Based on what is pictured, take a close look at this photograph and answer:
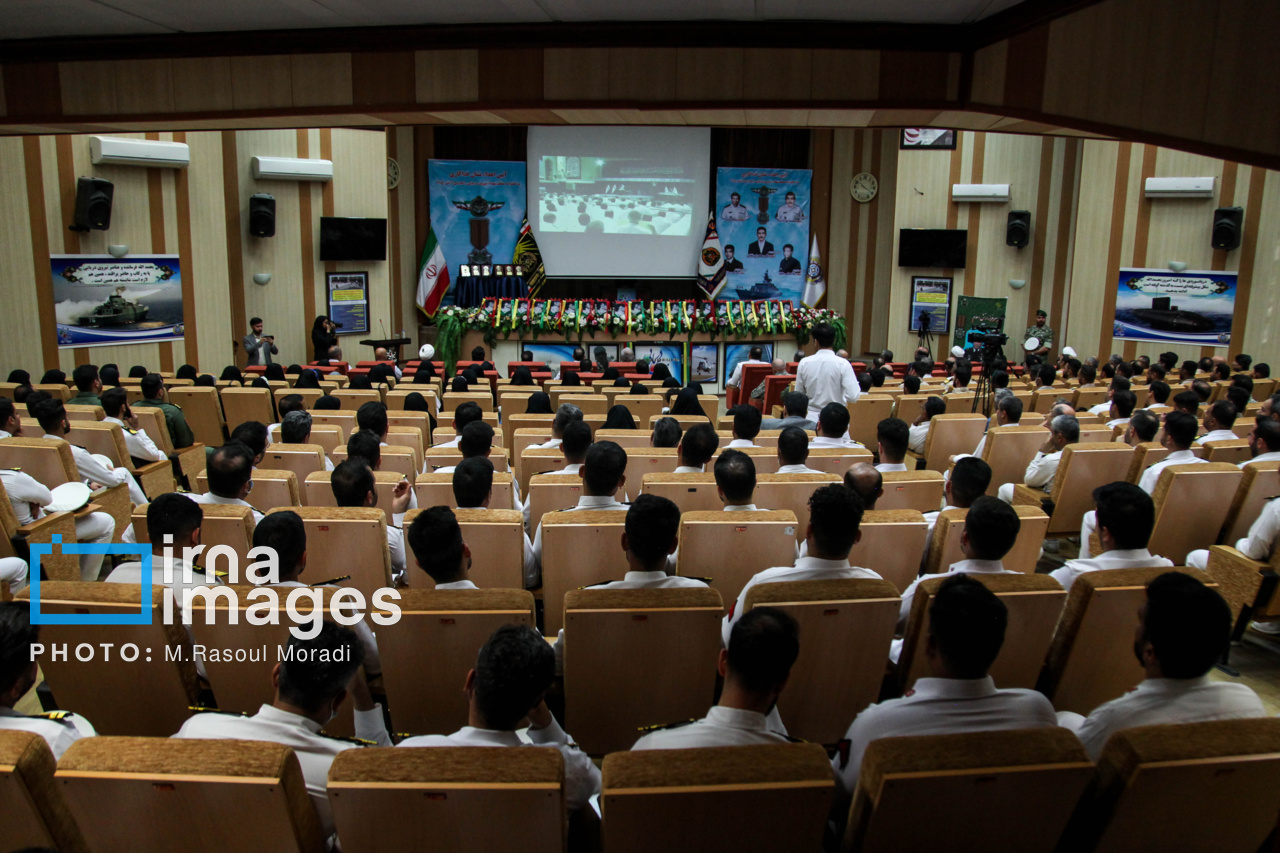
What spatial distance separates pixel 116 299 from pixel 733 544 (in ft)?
36.6

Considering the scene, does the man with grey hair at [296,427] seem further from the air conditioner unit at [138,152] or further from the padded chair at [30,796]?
the air conditioner unit at [138,152]

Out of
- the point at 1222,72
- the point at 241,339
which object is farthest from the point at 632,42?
the point at 241,339

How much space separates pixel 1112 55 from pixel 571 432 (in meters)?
2.78

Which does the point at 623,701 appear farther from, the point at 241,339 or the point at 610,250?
the point at 610,250

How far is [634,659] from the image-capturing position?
→ 258cm

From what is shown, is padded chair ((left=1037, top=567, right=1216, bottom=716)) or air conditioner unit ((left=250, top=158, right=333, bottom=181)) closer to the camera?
padded chair ((left=1037, top=567, right=1216, bottom=716))

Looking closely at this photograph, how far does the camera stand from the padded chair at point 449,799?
5.40 ft

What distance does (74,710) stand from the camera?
2.71 m

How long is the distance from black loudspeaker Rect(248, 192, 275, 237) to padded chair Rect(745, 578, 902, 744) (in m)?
12.5

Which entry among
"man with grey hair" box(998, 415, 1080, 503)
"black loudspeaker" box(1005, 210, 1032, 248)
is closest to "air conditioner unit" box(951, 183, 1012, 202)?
"black loudspeaker" box(1005, 210, 1032, 248)

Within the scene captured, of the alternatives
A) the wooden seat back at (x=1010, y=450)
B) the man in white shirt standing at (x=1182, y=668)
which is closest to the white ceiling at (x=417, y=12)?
the man in white shirt standing at (x=1182, y=668)

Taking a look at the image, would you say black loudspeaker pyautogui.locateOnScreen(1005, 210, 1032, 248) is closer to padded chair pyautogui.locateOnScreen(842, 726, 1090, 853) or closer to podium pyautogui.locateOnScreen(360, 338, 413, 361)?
podium pyautogui.locateOnScreen(360, 338, 413, 361)

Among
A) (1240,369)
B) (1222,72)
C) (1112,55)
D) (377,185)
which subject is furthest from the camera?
(377,185)

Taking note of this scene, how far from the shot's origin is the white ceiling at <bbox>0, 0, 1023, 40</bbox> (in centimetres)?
381
